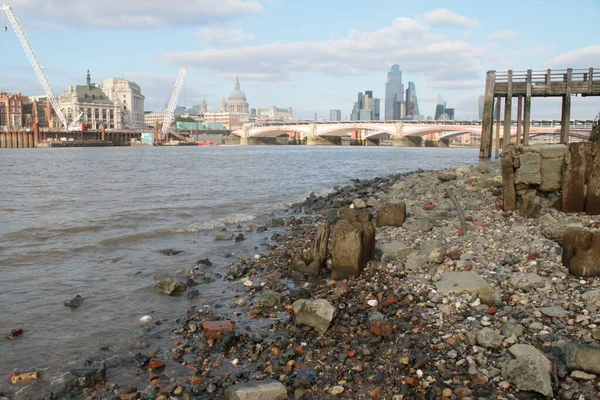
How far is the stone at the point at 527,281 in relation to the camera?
21.5 ft

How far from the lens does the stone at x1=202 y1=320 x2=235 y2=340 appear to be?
6.14 meters

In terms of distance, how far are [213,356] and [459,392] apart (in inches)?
108

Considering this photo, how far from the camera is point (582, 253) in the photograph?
673 centimetres

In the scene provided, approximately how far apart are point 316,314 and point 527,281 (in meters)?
2.91

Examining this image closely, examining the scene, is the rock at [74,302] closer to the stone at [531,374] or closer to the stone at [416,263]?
the stone at [416,263]

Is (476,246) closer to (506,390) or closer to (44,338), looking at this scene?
(506,390)

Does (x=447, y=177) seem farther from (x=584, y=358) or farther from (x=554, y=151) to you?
(x=584, y=358)

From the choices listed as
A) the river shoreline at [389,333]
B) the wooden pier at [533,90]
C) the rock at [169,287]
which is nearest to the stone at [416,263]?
the river shoreline at [389,333]

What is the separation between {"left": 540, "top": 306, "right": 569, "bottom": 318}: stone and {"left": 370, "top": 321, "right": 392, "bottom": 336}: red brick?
182 cm

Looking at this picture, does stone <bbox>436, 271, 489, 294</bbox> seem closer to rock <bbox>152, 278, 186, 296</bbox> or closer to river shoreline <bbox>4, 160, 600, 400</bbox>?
river shoreline <bbox>4, 160, 600, 400</bbox>

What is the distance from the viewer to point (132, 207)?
736 inches

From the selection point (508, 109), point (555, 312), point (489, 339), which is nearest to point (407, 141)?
point (508, 109)

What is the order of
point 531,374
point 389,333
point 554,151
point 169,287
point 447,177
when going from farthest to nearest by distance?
point 447,177 < point 554,151 < point 169,287 < point 389,333 < point 531,374

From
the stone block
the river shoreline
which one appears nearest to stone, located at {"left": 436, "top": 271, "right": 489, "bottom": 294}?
the river shoreline
